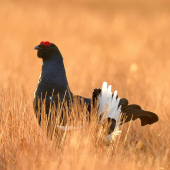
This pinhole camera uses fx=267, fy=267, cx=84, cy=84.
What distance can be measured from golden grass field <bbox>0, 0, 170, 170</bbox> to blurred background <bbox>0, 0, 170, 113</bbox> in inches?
1.0

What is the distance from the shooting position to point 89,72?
828 centimetres

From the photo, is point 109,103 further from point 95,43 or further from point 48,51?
point 95,43

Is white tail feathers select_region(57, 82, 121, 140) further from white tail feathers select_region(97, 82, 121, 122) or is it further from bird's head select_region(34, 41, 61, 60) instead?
bird's head select_region(34, 41, 61, 60)

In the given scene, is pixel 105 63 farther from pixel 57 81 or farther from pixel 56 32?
pixel 57 81

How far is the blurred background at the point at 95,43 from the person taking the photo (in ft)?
22.4

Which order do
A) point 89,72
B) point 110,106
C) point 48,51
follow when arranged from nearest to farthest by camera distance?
point 110,106 < point 48,51 < point 89,72

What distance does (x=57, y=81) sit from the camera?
135 inches

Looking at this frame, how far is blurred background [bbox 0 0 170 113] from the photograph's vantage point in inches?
268

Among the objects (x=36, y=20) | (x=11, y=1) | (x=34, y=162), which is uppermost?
(x=11, y=1)

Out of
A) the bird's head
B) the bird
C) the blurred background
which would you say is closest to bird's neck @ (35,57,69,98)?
the bird

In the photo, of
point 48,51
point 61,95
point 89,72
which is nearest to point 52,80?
point 61,95

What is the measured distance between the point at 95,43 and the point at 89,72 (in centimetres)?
339

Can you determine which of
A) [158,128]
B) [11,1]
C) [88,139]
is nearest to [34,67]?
[158,128]

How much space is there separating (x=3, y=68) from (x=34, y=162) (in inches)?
247
